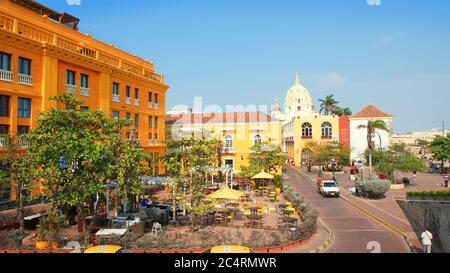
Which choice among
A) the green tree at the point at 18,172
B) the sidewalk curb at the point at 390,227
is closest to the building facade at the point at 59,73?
the green tree at the point at 18,172

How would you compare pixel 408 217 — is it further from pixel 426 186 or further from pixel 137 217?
pixel 426 186

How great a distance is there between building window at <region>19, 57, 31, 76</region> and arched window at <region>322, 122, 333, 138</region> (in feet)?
163

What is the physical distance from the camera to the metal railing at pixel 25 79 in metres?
21.4

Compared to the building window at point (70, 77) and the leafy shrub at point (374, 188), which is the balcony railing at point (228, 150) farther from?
the building window at point (70, 77)

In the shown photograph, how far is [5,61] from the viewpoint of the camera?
67.4 ft

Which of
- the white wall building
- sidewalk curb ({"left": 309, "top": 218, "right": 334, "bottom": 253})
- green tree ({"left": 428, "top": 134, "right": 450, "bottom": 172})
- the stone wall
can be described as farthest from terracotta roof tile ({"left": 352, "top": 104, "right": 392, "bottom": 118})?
sidewalk curb ({"left": 309, "top": 218, "right": 334, "bottom": 253})

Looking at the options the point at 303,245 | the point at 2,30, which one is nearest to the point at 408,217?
the point at 303,245

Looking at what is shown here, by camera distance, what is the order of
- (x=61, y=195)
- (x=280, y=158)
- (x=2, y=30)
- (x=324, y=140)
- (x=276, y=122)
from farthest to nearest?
1. (x=324, y=140)
2. (x=276, y=122)
3. (x=280, y=158)
4. (x=2, y=30)
5. (x=61, y=195)

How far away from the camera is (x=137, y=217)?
54.7ft

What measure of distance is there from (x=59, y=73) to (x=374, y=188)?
2444cm

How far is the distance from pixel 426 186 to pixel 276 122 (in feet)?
54.2

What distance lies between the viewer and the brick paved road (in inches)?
557

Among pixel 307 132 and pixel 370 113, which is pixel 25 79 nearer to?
pixel 307 132

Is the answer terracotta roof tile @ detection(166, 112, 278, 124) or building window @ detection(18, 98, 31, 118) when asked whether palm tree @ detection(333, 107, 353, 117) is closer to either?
terracotta roof tile @ detection(166, 112, 278, 124)
